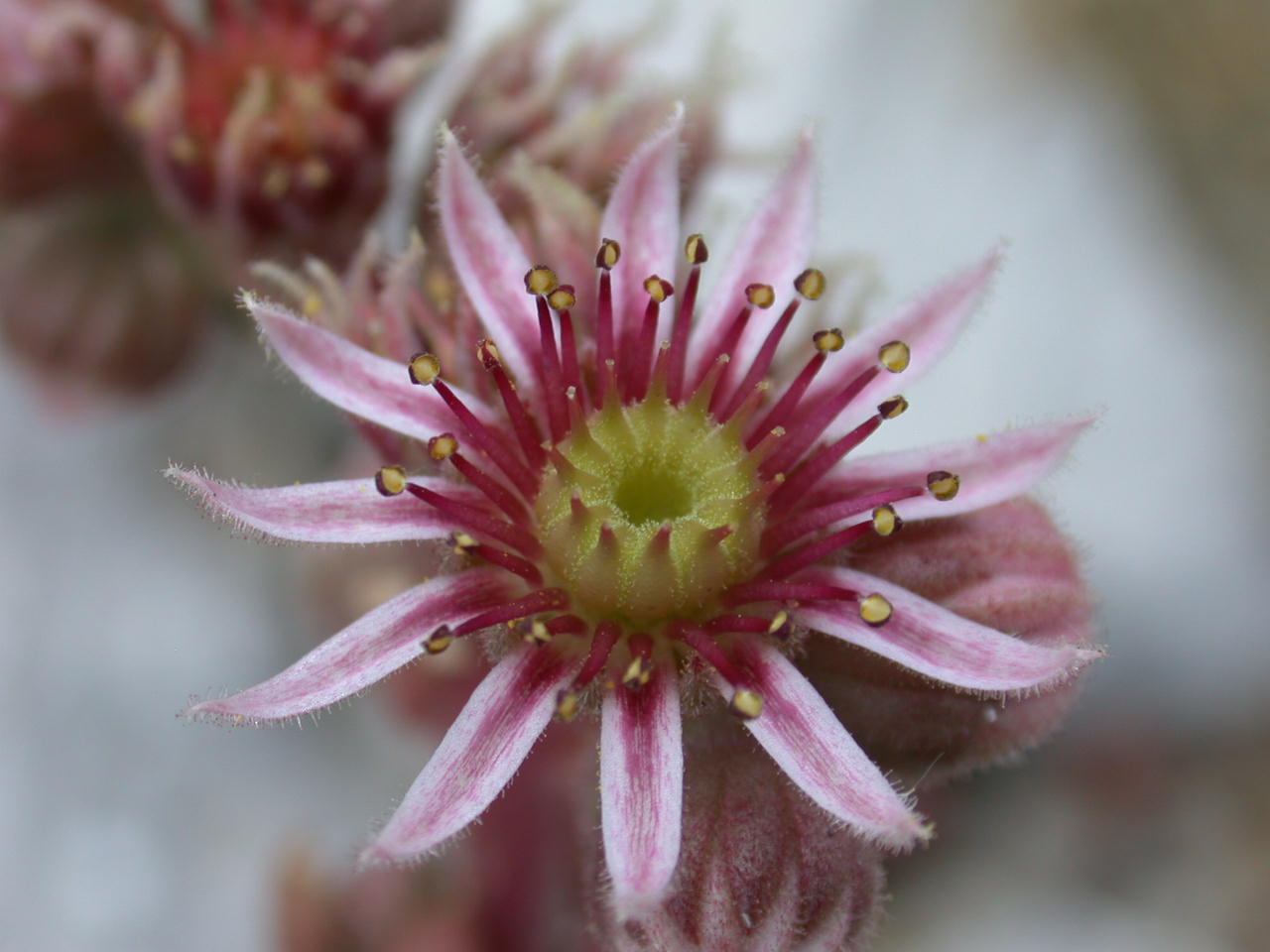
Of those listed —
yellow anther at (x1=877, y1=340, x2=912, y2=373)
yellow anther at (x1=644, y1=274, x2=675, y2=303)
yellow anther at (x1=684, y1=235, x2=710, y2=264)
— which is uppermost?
yellow anther at (x1=877, y1=340, x2=912, y2=373)

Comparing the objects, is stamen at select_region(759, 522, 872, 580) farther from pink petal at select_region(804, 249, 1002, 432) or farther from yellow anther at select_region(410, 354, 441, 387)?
yellow anther at select_region(410, 354, 441, 387)

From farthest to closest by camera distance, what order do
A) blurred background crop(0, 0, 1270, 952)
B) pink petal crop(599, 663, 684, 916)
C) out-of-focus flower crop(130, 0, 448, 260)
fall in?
blurred background crop(0, 0, 1270, 952) → out-of-focus flower crop(130, 0, 448, 260) → pink petal crop(599, 663, 684, 916)

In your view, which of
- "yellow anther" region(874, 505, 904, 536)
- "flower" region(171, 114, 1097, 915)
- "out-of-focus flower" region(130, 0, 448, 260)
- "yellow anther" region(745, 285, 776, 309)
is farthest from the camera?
"out-of-focus flower" region(130, 0, 448, 260)

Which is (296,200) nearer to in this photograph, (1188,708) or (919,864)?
(919,864)

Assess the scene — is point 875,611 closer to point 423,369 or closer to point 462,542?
point 462,542

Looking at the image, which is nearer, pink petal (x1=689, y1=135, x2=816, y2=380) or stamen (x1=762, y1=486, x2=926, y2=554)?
stamen (x1=762, y1=486, x2=926, y2=554)

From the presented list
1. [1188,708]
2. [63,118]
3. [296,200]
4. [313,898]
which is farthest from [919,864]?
[63,118]

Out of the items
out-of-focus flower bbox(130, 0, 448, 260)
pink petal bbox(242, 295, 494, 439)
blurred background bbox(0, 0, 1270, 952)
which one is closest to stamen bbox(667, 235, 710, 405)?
pink petal bbox(242, 295, 494, 439)

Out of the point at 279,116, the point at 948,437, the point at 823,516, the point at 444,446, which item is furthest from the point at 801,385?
the point at 948,437

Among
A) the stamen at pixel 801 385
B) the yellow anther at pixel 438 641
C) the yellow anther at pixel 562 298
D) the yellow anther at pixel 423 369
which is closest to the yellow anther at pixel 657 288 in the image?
the yellow anther at pixel 562 298
